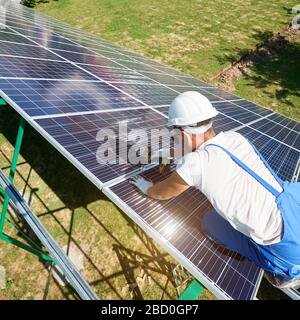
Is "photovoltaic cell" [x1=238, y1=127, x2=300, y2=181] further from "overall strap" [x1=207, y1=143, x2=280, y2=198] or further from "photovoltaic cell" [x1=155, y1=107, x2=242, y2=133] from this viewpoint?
"overall strap" [x1=207, y1=143, x2=280, y2=198]

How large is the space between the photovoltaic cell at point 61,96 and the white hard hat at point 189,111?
2943 millimetres

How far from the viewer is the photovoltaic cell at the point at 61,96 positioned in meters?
5.77

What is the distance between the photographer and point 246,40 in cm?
2428

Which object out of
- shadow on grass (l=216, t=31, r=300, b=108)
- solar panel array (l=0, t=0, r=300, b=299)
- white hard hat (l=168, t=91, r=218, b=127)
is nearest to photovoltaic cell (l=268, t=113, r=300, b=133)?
solar panel array (l=0, t=0, r=300, b=299)

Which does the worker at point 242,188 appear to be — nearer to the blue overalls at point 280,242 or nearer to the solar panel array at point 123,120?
the blue overalls at point 280,242

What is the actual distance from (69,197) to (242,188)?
25.7 ft

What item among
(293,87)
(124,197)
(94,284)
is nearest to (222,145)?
(124,197)

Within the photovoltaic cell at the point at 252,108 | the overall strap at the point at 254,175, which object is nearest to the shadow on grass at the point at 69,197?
the overall strap at the point at 254,175

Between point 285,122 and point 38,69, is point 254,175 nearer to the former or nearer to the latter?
point 38,69

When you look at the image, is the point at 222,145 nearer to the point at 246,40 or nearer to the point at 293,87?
the point at 293,87

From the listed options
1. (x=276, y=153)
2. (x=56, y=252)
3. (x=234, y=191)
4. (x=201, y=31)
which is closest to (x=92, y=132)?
(x=56, y=252)

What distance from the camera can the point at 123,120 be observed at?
649cm

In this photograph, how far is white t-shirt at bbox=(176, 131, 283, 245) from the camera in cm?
335
